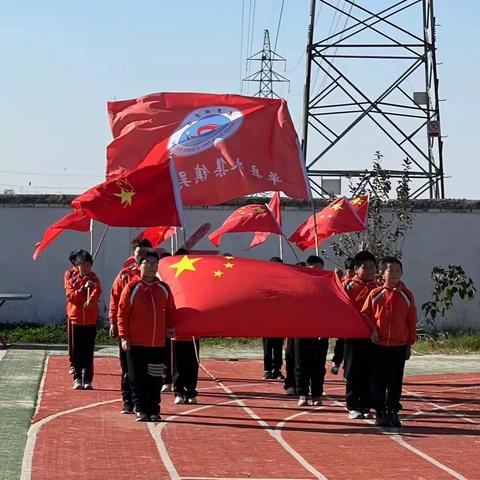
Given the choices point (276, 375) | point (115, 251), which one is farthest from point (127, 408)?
point (115, 251)

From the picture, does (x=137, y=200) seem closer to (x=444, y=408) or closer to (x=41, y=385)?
(x=41, y=385)

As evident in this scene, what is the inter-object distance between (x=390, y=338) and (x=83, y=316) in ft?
14.5

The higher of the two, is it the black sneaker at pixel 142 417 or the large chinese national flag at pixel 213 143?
the large chinese national flag at pixel 213 143

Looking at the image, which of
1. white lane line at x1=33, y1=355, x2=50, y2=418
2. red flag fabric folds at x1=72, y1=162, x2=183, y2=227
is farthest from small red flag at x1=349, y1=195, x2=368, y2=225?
red flag fabric folds at x1=72, y1=162, x2=183, y2=227

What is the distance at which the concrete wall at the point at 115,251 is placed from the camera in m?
23.4

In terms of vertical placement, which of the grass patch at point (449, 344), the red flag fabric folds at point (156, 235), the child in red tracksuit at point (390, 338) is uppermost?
the red flag fabric folds at point (156, 235)

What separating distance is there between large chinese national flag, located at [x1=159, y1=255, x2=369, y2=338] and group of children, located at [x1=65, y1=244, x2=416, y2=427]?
22 cm

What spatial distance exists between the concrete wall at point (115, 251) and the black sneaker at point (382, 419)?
11816 millimetres

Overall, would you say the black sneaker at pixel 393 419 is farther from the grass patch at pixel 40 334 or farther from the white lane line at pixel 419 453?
the grass patch at pixel 40 334

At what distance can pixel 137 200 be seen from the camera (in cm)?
1308

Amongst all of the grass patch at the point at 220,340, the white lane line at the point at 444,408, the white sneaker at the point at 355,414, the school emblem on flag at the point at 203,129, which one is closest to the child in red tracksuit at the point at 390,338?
the white sneaker at the point at 355,414

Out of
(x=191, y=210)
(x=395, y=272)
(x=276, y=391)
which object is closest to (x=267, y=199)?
(x=191, y=210)

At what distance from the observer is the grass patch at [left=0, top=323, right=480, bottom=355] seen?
2147 cm

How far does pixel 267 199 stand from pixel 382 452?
14.3 metres
